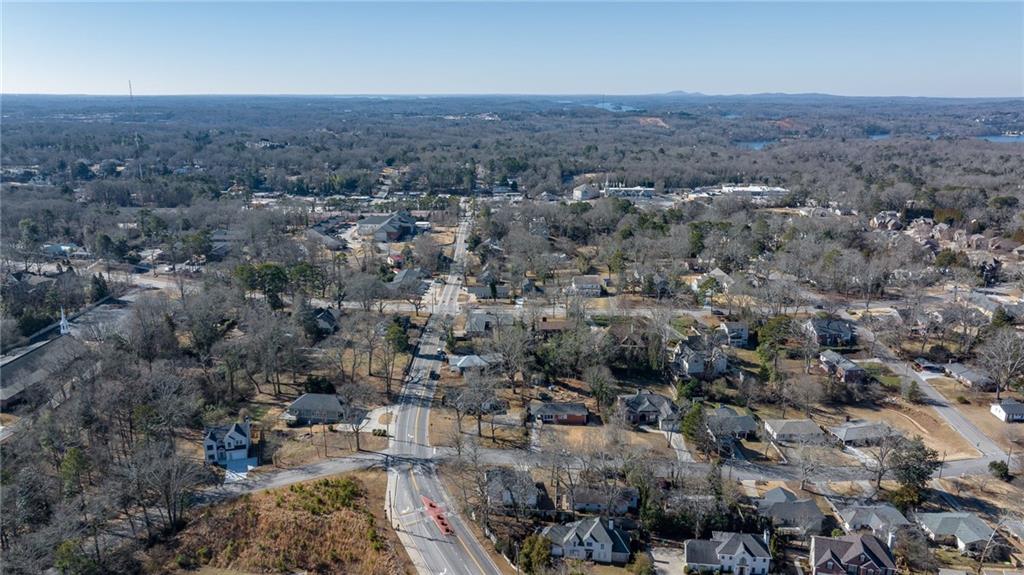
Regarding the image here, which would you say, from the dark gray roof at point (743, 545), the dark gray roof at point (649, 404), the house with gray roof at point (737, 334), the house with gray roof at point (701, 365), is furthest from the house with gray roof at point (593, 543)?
the house with gray roof at point (737, 334)

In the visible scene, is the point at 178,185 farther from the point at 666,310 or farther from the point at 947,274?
the point at 947,274

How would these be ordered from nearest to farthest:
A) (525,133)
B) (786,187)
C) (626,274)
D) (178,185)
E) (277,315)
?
(277,315)
(626,274)
(178,185)
(786,187)
(525,133)

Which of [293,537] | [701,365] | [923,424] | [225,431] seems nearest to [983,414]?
[923,424]

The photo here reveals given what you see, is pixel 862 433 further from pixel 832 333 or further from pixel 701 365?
pixel 832 333

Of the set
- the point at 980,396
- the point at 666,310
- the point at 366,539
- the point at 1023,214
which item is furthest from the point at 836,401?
the point at 1023,214

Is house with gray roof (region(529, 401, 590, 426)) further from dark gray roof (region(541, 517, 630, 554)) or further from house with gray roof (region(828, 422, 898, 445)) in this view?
house with gray roof (region(828, 422, 898, 445))

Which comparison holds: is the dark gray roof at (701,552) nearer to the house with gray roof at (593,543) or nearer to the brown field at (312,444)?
the house with gray roof at (593,543)

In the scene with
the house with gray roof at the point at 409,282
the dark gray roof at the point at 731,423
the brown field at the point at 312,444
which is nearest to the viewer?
the brown field at the point at 312,444
